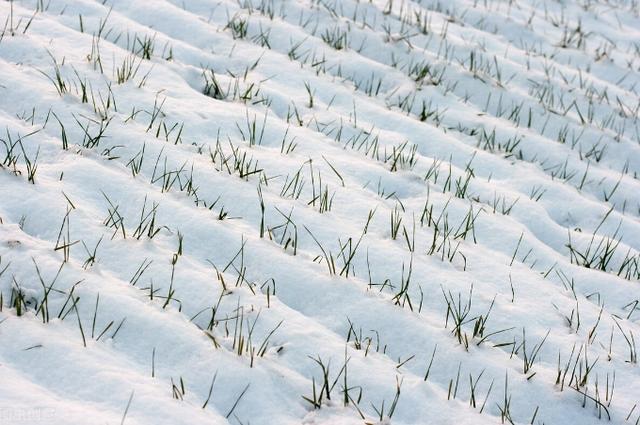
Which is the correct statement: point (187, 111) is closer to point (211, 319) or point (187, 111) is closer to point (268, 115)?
point (268, 115)

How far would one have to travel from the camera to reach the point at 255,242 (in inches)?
106

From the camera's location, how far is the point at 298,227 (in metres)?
2.84

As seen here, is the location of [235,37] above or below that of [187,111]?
above

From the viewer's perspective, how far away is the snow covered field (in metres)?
2.14

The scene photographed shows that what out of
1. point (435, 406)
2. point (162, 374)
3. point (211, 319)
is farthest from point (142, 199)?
point (435, 406)

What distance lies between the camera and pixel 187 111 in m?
3.46

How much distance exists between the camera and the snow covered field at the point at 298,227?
7.02ft

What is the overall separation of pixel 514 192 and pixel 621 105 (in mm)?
1492

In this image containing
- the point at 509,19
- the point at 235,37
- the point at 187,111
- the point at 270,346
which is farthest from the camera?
the point at 509,19

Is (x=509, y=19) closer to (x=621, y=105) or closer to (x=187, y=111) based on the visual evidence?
(x=621, y=105)

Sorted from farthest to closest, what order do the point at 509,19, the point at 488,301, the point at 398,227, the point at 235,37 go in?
1. the point at 509,19
2. the point at 235,37
3. the point at 398,227
4. the point at 488,301

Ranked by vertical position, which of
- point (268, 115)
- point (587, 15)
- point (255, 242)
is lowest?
point (255, 242)

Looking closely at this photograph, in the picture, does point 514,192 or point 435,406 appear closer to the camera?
point 435,406

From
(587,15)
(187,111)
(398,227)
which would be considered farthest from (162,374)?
(587,15)
